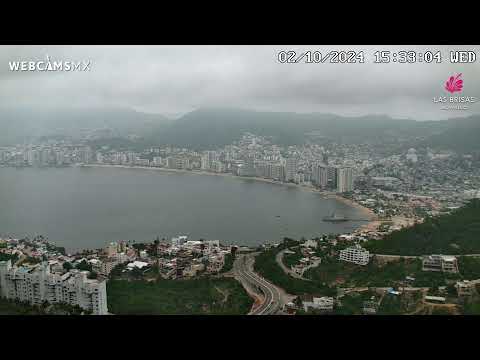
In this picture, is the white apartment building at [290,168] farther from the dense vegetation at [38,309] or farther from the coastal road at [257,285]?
the dense vegetation at [38,309]

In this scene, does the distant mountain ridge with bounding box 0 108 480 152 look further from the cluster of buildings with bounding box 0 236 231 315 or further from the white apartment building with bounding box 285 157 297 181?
the cluster of buildings with bounding box 0 236 231 315

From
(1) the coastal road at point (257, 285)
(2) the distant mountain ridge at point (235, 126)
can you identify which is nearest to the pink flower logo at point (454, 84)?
(2) the distant mountain ridge at point (235, 126)

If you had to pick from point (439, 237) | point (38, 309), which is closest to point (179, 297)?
point (38, 309)

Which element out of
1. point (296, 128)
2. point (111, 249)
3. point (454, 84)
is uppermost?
point (454, 84)

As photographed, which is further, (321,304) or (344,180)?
(344,180)

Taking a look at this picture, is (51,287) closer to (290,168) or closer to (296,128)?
(296,128)
